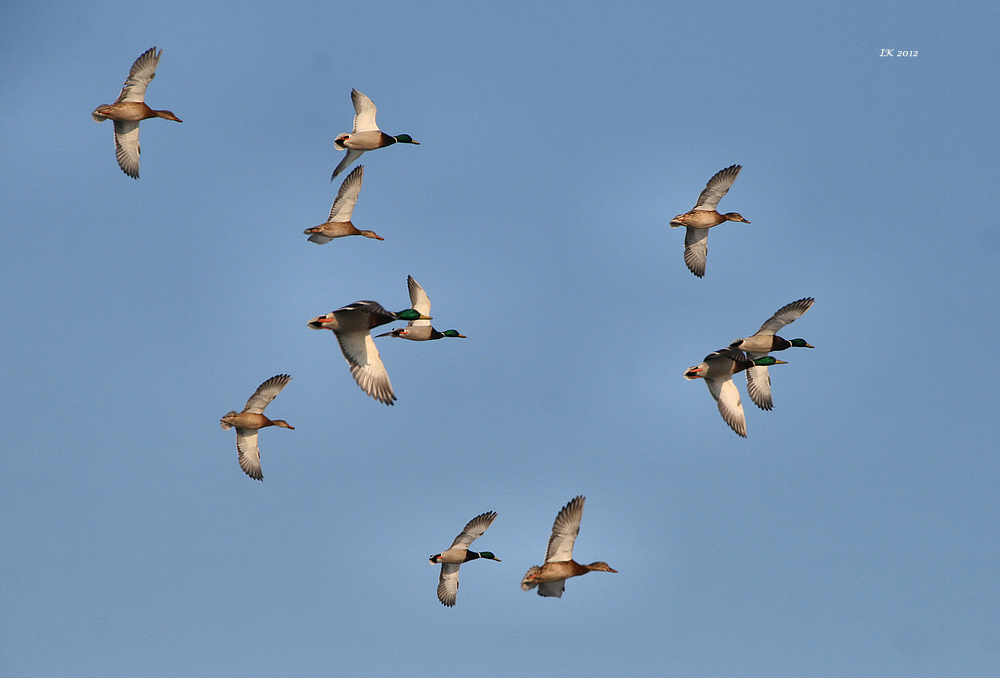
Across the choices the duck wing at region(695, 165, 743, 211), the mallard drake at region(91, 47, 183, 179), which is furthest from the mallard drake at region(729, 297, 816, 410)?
the mallard drake at region(91, 47, 183, 179)

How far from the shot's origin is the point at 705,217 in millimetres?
32688

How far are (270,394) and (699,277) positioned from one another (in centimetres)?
1421

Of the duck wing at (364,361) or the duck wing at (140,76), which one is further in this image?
the duck wing at (140,76)

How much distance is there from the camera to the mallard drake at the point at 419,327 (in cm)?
3222

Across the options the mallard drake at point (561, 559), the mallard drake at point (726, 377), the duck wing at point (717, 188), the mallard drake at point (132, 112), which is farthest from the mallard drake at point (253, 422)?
the duck wing at point (717, 188)

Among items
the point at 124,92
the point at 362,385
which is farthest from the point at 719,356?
the point at 124,92

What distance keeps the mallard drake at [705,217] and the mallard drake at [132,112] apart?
16185 millimetres

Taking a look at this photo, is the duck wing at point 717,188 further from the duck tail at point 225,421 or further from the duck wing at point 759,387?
the duck tail at point 225,421

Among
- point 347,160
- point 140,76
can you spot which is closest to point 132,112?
point 140,76

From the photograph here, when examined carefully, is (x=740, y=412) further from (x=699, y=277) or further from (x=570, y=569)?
(x=570, y=569)

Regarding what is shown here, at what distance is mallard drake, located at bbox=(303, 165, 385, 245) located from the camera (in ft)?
105

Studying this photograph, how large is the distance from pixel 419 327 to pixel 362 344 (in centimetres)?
633

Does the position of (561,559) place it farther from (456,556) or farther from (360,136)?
(360,136)

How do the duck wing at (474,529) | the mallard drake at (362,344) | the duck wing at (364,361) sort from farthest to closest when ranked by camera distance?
the duck wing at (474,529) < the duck wing at (364,361) < the mallard drake at (362,344)
